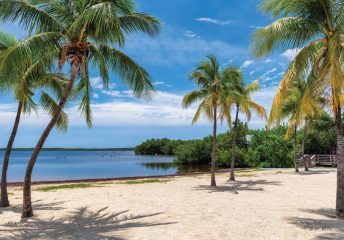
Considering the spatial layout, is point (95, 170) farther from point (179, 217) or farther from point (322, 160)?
point (179, 217)

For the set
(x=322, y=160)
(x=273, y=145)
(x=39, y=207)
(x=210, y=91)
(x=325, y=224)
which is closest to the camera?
(x=325, y=224)

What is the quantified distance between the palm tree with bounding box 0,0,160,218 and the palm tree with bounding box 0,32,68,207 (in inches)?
36.9

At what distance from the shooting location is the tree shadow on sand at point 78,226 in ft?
27.3

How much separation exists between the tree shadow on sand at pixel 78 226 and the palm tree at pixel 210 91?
29.4 feet

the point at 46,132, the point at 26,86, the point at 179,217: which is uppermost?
the point at 26,86

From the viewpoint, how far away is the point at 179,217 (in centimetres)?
1027

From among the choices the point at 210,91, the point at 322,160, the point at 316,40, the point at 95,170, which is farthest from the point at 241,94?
the point at 95,170

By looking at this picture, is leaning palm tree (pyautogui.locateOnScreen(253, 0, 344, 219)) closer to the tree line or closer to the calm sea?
the tree line

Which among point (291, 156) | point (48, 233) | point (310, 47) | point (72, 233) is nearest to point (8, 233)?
point (48, 233)

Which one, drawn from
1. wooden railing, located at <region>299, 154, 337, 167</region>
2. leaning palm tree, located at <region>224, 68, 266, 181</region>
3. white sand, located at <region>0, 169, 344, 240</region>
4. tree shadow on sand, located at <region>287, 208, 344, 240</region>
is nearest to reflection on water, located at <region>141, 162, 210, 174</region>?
wooden railing, located at <region>299, 154, 337, 167</region>

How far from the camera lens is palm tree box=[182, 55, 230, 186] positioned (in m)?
18.4

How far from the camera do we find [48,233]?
8.61 metres

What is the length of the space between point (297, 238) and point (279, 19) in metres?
6.12

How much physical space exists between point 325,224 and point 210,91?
10620mm
